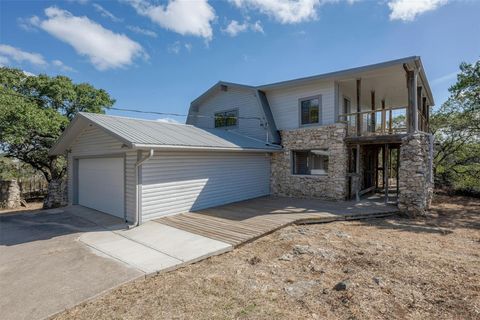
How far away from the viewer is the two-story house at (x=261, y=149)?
7.85 meters

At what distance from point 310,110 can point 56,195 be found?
42.7 ft

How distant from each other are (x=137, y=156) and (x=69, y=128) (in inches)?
166

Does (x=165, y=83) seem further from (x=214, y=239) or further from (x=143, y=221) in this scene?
(x=214, y=239)

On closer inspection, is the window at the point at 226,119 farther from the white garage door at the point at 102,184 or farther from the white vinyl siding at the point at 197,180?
the white garage door at the point at 102,184

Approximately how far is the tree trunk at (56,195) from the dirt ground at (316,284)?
11001 mm

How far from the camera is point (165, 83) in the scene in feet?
50.3

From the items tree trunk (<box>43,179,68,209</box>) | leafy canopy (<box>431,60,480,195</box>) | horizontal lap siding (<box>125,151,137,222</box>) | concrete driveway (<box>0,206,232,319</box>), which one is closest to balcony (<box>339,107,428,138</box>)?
leafy canopy (<box>431,60,480,195</box>)

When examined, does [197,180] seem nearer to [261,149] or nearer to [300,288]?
[261,149]

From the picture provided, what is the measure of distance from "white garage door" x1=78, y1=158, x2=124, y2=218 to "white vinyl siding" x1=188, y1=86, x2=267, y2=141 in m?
6.29

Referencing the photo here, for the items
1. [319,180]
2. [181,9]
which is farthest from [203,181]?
[181,9]

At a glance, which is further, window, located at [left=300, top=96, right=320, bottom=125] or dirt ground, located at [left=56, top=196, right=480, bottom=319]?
window, located at [left=300, top=96, right=320, bottom=125]

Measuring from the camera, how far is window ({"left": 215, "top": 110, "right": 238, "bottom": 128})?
1360 centimetres

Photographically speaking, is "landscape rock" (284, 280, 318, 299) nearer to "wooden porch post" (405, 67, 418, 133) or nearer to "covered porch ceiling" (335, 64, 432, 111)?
"wooden porch post" (405, 67, 418, 133)

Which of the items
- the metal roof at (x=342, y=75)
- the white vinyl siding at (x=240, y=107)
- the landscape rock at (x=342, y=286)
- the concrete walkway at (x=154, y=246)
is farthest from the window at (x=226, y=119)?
the landscape rock at (x=342, y=286)
